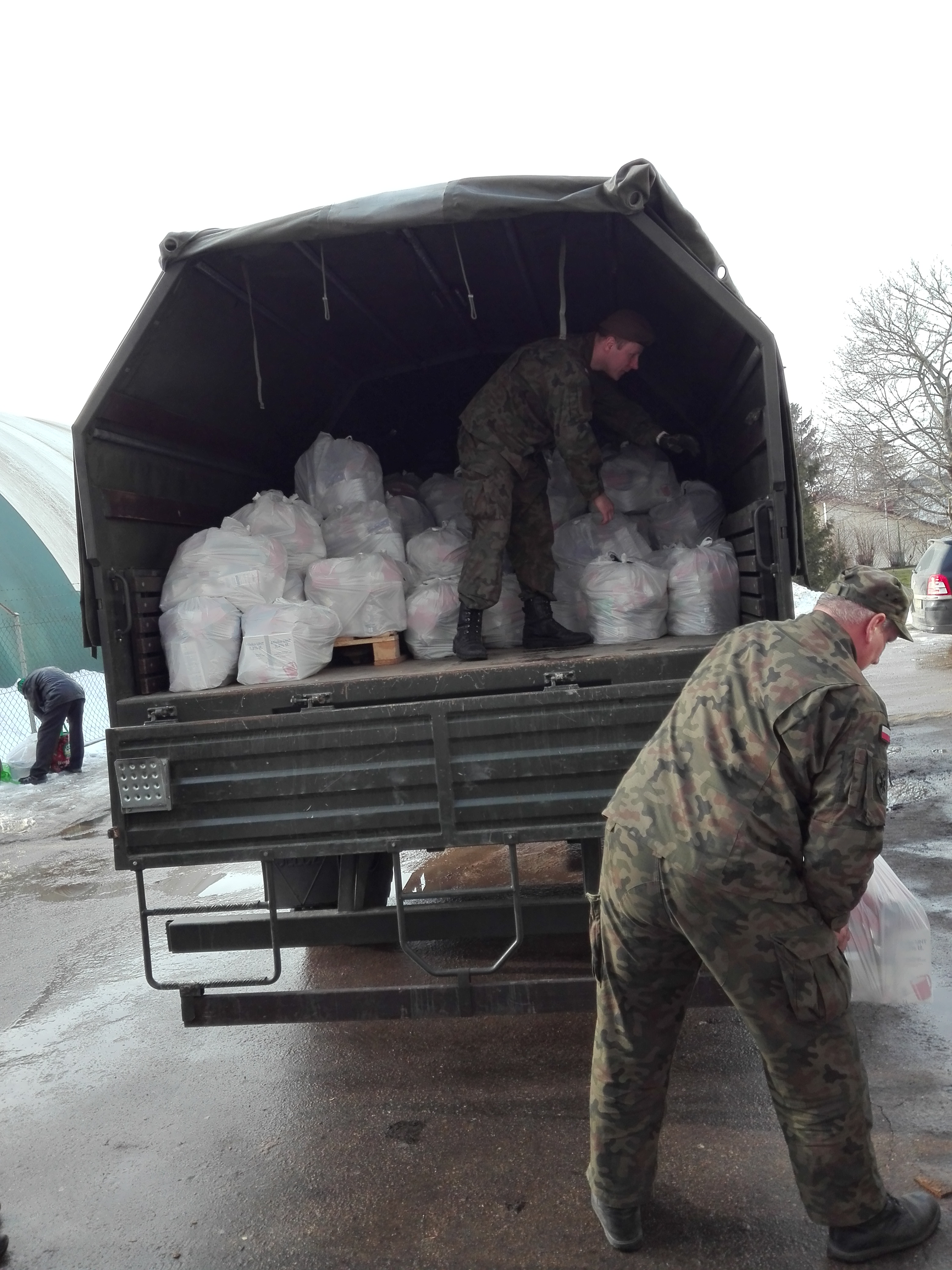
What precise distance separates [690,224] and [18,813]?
25.7 ft

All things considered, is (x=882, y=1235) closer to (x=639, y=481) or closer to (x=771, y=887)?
(x=771, y=887)

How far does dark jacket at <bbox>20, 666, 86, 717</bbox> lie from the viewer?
9.95 meters

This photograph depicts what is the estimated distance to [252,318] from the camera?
3.93m

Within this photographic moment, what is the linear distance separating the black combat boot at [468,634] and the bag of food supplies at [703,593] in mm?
757

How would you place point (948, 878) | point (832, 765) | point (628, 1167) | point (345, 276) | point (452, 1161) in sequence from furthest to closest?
point (948, 878) → point (345, 276) → point (452, 1161) → point (628, 1167) → point (832, 765)

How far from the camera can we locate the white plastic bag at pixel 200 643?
11.9 ft

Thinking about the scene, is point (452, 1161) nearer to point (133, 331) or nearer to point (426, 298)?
point (133, 331)

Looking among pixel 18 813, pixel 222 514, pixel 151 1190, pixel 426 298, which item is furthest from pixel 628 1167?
pixel 18 813

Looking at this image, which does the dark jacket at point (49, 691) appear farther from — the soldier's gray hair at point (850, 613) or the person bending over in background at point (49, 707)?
the soldier's gray hair at point (850, 613)

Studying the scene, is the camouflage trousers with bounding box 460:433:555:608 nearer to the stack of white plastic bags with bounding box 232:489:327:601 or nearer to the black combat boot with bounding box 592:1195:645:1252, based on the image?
the stack of white plastic bags with bounding box 232:489:327:601

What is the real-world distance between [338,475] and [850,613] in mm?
2765

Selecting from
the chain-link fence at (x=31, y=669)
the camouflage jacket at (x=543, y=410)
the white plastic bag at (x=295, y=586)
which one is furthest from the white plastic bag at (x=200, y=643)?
the chain-link fence at (x=31, y=669)

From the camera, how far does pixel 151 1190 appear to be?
306 cm

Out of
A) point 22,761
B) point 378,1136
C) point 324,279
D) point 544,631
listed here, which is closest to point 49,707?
point 22,761
